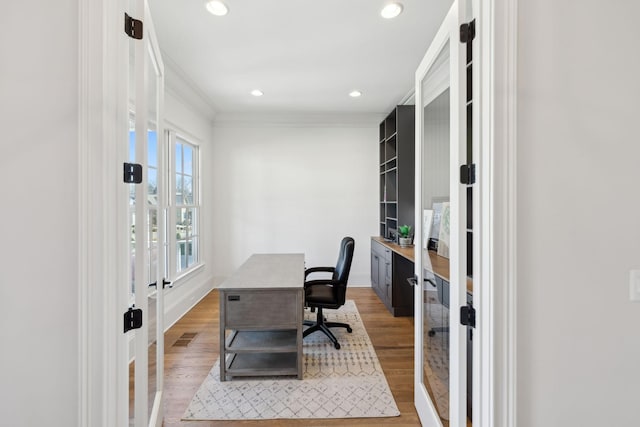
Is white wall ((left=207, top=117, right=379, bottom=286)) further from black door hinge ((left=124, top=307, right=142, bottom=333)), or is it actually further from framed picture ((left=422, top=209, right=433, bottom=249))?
black door hinge ((left=124, top=307, right=142, bottom=333))

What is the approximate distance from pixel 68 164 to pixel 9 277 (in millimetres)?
439

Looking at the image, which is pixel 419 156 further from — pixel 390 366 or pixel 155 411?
pixel 155 411

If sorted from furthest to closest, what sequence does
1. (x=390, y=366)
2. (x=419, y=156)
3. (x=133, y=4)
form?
(x=390, y=366), (x=419, y=156), (x=133, y=4)

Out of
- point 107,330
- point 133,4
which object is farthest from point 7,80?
point 107,330

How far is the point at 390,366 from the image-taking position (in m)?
2.42

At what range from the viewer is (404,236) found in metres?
3.60

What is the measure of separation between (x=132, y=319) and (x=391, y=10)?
251 centimetres

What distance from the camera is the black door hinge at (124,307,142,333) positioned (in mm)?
1070
